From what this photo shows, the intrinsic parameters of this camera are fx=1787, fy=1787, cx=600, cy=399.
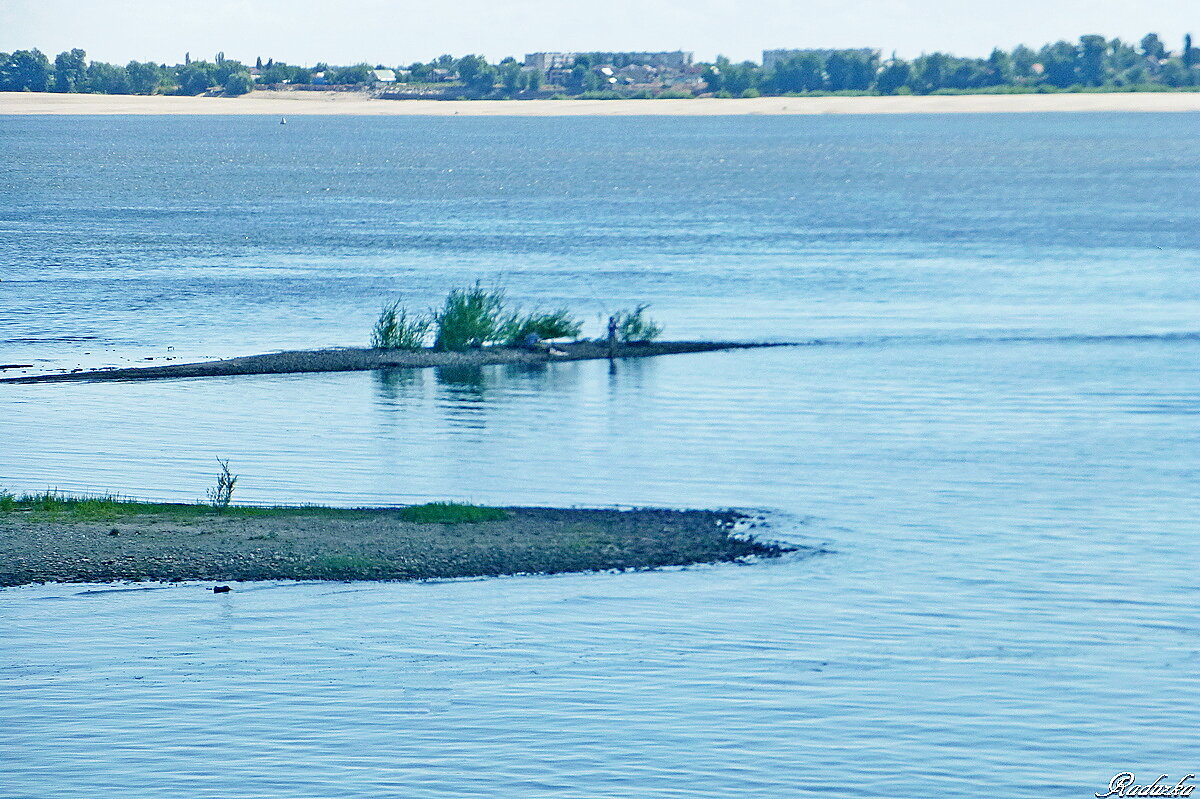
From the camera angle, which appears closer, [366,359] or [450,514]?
[450,514]

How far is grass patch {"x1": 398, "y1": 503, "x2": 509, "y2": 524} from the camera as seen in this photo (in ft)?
86.8

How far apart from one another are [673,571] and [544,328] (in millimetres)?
27514

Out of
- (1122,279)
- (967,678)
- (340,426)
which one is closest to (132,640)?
(967,678)

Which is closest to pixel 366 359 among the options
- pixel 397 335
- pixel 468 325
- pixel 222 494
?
pixel 397 335

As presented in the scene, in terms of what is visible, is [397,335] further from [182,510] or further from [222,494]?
[182,510]

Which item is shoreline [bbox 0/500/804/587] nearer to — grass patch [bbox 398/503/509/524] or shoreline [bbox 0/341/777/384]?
grass patch [bbox 398/503/509/524]

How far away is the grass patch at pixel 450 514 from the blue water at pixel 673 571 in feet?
8.30

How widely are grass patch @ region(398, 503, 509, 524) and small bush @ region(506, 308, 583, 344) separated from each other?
23.9m

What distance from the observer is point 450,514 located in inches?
1046

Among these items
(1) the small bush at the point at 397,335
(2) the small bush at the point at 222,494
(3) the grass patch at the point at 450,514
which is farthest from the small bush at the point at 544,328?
(3) the grass patch at the point at 450,514

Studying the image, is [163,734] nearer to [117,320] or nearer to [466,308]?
[466,308]

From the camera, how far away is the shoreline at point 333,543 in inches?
940

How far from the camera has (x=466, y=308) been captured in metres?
51.4

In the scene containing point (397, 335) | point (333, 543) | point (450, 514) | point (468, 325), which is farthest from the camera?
point (397, 335)
